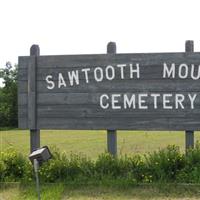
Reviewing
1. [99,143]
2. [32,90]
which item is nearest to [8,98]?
[99,143]

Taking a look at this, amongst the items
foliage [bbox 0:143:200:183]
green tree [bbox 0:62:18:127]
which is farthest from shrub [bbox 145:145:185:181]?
green tree [bbox 0:62:18:127]

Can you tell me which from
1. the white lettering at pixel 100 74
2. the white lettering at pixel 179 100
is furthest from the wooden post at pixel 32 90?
the white lettering at pixel 179 100

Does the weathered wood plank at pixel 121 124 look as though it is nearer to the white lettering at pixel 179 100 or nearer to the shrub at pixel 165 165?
the white lettering at pixel 179 100

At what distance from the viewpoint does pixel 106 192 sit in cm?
858

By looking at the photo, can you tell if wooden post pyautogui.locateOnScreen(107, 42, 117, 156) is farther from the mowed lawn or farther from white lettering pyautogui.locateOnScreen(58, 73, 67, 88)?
the mowed lawn

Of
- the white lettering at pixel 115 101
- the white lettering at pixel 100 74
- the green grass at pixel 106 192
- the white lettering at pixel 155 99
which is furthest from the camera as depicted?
the white lettering at pixel 100 74

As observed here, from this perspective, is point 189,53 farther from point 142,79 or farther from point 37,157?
point 37,157

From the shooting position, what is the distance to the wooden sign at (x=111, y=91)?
9461mm

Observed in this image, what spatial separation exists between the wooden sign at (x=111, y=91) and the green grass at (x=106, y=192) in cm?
141

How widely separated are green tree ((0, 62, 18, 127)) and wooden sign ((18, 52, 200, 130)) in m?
68.0

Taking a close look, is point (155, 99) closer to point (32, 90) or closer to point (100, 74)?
point (100, 74)

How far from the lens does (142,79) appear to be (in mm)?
9656

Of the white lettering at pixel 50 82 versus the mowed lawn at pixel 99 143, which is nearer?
the white lettering at pixel 50 82

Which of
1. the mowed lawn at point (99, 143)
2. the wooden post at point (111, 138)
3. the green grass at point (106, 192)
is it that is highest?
the wooden post at point (111, 138)
